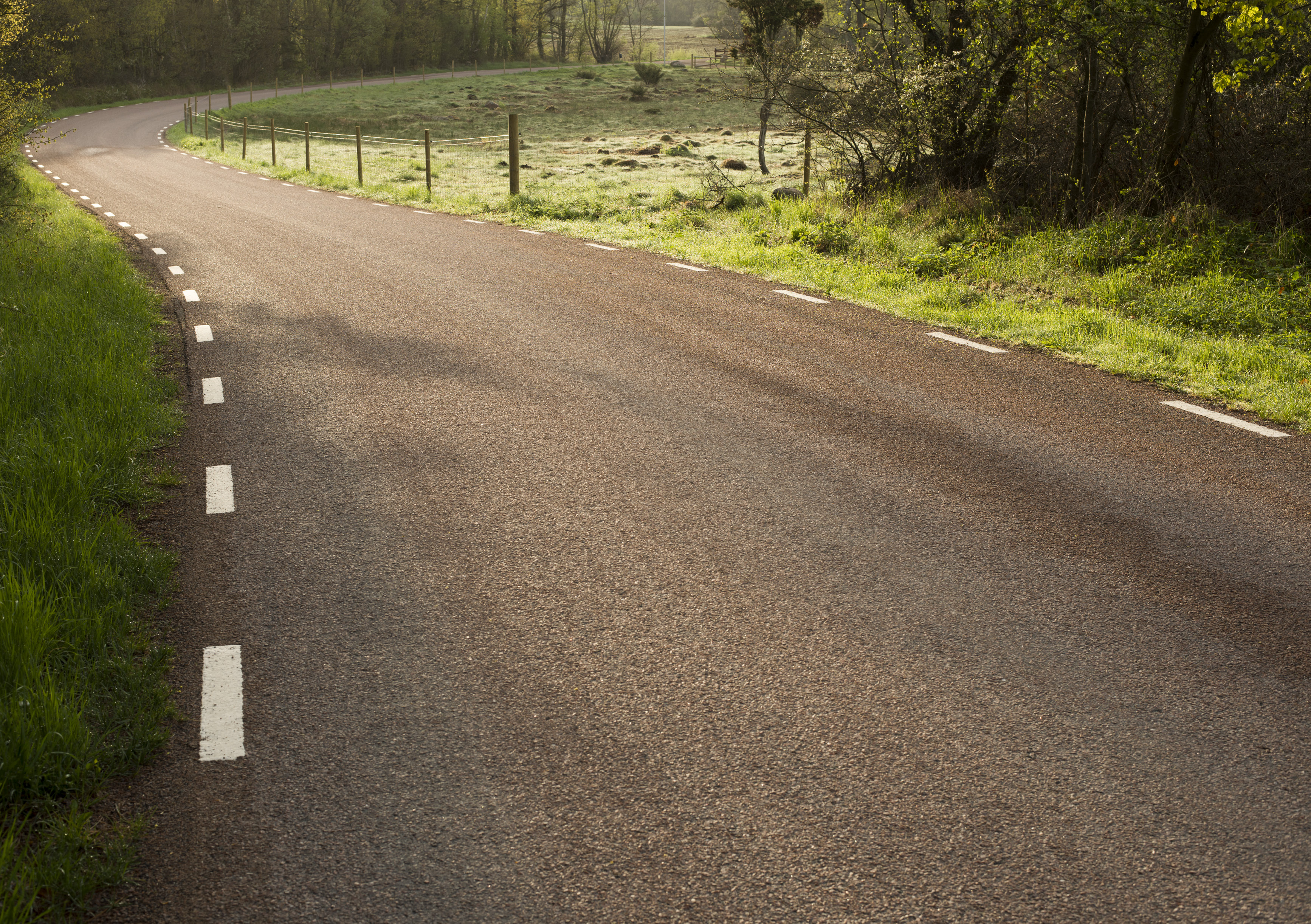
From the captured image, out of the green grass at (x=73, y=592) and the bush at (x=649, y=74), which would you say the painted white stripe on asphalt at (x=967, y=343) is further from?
the bush at (x=649, y=74)

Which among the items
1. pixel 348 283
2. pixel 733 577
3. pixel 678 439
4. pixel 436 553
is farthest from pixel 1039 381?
pixel 348 283

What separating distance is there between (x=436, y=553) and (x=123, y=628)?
1.28 metres

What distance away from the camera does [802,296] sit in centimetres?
1080

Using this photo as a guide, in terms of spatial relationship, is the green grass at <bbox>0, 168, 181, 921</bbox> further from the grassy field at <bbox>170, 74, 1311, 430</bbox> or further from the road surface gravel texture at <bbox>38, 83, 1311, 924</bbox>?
the grassy field at <bbox>170, 74, 1311, 430</bbox>

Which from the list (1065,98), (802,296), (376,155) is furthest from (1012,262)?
(376,155)

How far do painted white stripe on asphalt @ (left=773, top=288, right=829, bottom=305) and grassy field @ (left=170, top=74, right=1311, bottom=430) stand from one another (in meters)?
0.35

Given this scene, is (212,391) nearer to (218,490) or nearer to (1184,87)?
(218,490)

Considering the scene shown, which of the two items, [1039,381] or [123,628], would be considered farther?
[1039,381]

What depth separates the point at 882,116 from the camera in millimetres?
14719

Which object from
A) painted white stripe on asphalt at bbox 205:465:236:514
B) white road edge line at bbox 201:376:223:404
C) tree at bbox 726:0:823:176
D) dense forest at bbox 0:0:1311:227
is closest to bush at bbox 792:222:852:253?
dense forest at bbox 0:0:1311:227

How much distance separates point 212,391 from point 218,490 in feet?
7.02

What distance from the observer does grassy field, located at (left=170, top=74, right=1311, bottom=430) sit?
798cm

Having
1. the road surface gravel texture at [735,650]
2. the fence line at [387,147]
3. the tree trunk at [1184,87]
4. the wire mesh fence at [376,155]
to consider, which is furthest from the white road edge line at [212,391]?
the wire mesh fence at [376,155]

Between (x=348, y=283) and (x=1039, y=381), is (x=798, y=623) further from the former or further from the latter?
(x=348, y=283)
